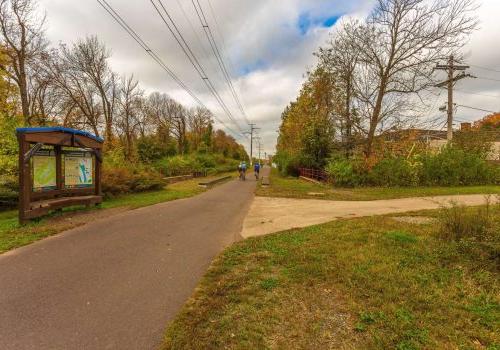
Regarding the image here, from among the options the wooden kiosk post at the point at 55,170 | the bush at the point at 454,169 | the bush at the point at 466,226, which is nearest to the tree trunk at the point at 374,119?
the bush at the point at 454,169

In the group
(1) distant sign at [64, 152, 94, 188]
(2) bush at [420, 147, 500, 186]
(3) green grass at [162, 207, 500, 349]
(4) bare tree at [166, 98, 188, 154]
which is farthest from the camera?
(4) bare tree at [166, 98, 188, 154]

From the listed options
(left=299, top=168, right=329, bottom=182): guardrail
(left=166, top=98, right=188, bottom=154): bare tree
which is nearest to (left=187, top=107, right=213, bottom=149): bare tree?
(left=166, top=98, right=188, bottom=154): bare tree

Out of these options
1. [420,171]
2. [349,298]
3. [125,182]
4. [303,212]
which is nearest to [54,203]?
[125,182]

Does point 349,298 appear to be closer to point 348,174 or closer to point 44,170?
point 44,170

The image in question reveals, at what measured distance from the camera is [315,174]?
22.6 metres

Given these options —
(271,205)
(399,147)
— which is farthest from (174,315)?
(399,147)

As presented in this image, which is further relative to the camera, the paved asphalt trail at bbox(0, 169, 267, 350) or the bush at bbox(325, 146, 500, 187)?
the bush at bbox(325, 146, 500, 187)

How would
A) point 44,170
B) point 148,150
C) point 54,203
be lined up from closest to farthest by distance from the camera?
point 54,203 < point 44,170 < point 148,150

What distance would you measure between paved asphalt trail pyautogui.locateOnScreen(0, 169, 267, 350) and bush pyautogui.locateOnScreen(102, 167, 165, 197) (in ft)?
15.9

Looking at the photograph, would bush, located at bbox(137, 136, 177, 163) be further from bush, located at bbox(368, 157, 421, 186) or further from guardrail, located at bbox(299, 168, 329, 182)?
bush, located at bbox(368, 157, 421, 186)

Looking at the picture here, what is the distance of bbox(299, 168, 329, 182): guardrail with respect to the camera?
1983 cm

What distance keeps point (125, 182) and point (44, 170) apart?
14.8ft

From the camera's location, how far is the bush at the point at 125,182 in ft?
39.4

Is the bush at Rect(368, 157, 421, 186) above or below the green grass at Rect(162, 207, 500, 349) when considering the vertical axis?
above
